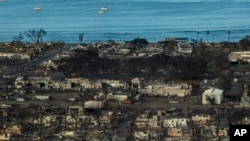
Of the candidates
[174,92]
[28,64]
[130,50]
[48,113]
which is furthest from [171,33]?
[48,113]

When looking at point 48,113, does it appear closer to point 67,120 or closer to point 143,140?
point 67,120

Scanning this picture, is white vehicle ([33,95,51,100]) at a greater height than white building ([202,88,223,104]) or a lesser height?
lesser

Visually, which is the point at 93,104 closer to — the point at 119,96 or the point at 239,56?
the point at 119,96

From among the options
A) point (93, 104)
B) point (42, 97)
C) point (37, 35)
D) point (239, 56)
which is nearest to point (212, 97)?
point (93, 104)

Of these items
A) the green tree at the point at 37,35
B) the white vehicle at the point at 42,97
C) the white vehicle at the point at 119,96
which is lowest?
the white vehicle at the point at 42,97

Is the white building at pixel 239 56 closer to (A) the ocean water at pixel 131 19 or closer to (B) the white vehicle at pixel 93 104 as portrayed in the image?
(B) the white vehicle at pixel 93 104

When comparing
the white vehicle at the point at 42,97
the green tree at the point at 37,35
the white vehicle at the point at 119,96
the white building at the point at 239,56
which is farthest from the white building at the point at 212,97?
the green tree at the point at 37,35

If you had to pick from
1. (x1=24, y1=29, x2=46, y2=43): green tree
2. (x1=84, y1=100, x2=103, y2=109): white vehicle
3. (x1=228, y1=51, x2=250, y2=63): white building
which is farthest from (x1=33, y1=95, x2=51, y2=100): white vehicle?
(x1=24, y1=29, x2=46, y2=43): green tree

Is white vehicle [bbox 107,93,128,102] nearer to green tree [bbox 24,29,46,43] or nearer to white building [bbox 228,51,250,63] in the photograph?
white building [bbox 228,51,250,63]
